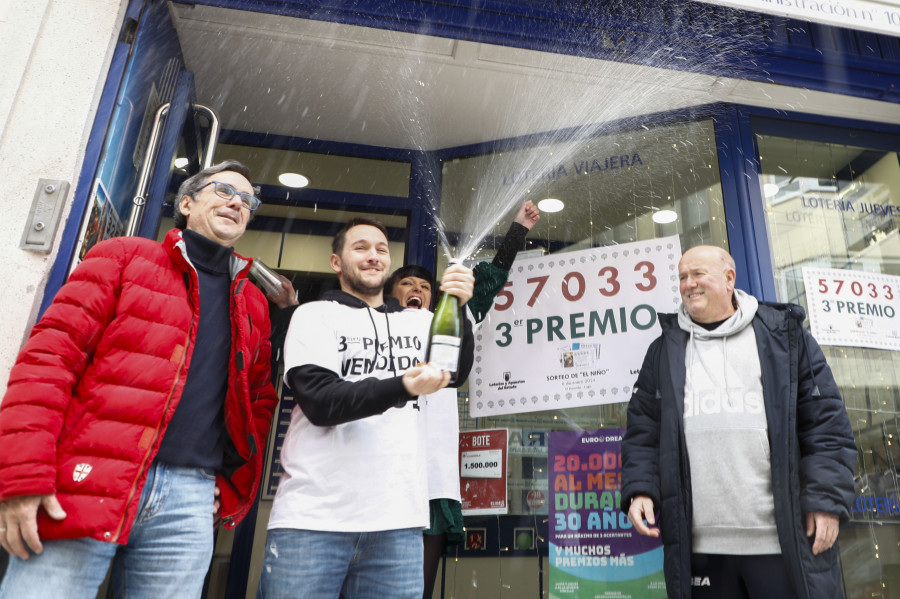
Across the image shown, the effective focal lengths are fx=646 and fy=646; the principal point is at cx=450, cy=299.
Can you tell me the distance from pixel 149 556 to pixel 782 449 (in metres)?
2.26

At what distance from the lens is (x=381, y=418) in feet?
7.70

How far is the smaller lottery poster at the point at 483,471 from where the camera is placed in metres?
3.71

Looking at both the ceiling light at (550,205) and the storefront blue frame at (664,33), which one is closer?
the storefront blue frame at (664,33)

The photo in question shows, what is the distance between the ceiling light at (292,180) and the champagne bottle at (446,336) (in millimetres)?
2518

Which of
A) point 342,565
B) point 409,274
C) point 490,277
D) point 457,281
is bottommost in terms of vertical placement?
point 342,565

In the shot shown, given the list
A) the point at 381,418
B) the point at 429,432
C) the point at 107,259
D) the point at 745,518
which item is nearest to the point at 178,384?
the point at 107,259

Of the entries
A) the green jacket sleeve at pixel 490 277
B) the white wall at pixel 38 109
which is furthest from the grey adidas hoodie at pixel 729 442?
the white wall at pixel 38 109

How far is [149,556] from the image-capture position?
1886mm

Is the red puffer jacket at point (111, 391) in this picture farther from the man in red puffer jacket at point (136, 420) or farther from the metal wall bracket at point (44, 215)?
the metal wall bracket at point (44, 215)

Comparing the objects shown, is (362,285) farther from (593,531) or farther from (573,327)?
(593,531)

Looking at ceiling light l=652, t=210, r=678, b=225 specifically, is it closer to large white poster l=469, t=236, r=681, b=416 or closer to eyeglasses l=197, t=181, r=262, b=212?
large white poster l=469, t=236, r=681, b=416

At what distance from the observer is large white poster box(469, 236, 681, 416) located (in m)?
3.68

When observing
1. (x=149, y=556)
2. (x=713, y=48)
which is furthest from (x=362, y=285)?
(x=713, y=48)

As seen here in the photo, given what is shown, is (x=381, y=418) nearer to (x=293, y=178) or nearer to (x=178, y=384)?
(x=178, y=384)
